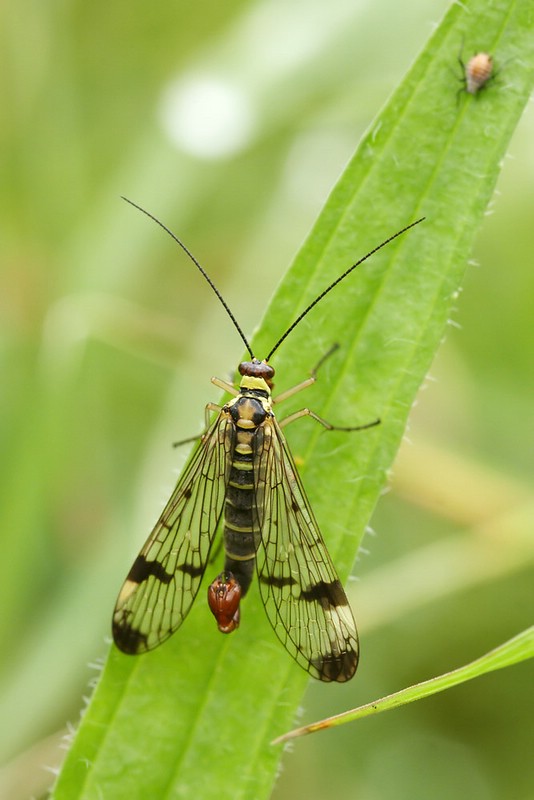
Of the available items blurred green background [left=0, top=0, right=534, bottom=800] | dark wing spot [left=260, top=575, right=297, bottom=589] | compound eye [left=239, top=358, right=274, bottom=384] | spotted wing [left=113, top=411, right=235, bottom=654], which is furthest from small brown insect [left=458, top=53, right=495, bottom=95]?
blurred green background [left=0, top=0, right=534, bottom=800]

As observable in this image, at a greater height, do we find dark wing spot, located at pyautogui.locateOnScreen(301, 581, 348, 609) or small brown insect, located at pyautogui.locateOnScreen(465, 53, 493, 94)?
small brown insect, located at pyautogui.locateOnScreen(465, 53, 493, 94)

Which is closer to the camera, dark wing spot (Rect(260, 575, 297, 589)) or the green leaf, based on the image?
the green leaf

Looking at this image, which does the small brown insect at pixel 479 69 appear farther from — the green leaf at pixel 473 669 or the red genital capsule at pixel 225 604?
the red genital capsule at pixel 225 604

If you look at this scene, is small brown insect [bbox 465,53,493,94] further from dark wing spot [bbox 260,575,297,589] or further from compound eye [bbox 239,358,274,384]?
dark wing spot [bbox 260,575,297,589]

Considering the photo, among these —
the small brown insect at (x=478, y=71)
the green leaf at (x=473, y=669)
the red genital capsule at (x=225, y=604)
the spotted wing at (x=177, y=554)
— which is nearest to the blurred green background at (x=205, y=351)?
the spotted wing at (x=177, y=554)

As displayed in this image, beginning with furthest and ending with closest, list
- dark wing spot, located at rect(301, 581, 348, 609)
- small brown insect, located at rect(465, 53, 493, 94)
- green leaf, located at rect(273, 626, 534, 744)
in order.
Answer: dark wing spot, located at rect(301, 581, 348, 609) → small brown insect, located at rect(465, 53, 493, 94) → green leaf, located at rect(273, 626, 534, 744)

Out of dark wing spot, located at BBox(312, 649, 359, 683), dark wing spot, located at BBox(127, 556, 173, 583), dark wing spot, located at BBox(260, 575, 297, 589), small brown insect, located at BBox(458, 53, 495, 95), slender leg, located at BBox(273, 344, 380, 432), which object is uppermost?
small brown insect, located at BBox(458, 53, 495, 95)

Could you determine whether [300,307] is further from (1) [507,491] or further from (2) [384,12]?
(2) [384,12]
